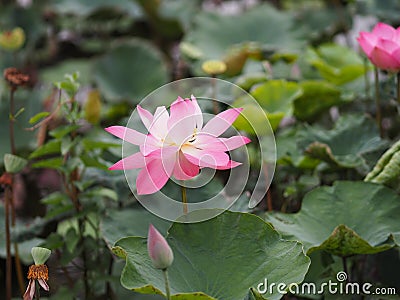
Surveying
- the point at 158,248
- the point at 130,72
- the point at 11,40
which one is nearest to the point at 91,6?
the point at 130,72

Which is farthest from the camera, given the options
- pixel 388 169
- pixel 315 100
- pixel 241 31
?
pixel 241 31

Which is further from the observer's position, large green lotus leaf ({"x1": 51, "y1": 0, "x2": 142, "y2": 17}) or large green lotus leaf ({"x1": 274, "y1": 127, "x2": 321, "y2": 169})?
large green lotus leaf ({"x1": 51, "y1": 0, "x2": 142, "y2": 17})

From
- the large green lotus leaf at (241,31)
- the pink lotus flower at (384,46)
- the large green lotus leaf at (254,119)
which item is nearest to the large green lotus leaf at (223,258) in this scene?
the large green lotus leaf at (254,119)

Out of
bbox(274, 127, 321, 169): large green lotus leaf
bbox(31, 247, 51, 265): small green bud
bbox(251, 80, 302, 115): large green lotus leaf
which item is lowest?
bbox(274, 127, 321, 169): large green lotus leaf

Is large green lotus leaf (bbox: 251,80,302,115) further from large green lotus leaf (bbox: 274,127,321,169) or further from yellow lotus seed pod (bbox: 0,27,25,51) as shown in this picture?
yellow lotus seed pod (bbox: 0,27,25,51)

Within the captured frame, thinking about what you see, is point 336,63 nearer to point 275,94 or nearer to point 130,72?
point 275,94

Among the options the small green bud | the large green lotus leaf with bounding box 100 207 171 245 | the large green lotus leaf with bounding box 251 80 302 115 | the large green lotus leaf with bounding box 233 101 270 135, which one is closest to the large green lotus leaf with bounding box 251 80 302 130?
the large green lotus leaf with bounding box 251 80 302 115

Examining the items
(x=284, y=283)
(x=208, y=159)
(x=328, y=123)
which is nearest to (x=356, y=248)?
(x=284, y=283)

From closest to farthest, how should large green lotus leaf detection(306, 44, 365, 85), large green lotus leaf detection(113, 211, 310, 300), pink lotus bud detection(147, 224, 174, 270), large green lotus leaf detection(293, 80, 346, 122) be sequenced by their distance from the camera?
pink lotus bud detection(147, 224, 174, 270) → large green lotus leaf detection(113, 211, 310, 300) → large green lotus leaf detection(293, 80, 346, 122) → large green lotus leaf detection(306, 44, 365, 85)
